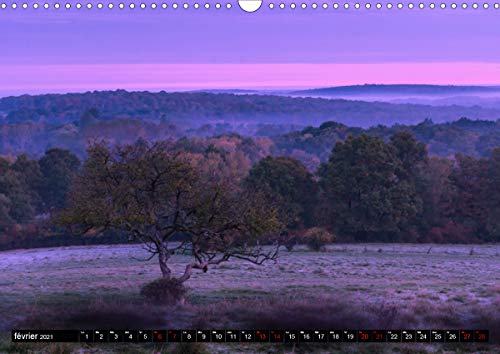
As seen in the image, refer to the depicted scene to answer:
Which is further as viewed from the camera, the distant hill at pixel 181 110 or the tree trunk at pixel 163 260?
the distant hill at pixel 181 110

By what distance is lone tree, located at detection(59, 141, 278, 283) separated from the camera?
21750 millimetres

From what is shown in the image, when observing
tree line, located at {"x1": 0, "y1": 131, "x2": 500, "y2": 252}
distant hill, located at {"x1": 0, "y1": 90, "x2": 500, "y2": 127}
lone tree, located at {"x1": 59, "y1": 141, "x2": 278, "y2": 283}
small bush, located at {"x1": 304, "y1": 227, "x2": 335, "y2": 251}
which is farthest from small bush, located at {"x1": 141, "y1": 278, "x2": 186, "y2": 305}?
distant hill, located at {"x1": 0, "y1": 90, "x2": 500, "y2": 127}

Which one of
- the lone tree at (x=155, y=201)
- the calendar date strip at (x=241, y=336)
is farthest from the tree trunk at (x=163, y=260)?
the calendar date strip at (x=241, y=336)

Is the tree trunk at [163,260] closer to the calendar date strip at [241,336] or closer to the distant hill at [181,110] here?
the calendar date strip at [241,336]

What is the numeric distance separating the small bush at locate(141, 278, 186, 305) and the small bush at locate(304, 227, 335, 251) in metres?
37.9

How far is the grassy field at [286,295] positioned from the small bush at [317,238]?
1294 millimetres

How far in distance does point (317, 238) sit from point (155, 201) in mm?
38349

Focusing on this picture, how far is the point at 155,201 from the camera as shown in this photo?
73.6 ft

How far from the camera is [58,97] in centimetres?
16300

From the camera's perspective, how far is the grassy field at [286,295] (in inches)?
530

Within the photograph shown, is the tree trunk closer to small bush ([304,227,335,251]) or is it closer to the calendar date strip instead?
the calendar date strip

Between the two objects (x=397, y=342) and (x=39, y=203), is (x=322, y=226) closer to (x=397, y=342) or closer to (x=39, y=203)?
(x=39, y=203)

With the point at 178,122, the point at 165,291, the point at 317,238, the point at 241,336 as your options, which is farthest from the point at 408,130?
the point at 241,336

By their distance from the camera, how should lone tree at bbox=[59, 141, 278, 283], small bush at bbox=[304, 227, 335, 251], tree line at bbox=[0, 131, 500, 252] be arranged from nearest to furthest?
lone tree at bbox=[59, 141, 278, 283] → small bush at bbox=[304, 227, 335, 251] → tree line at bbox=[0, 131, 500, 252]
